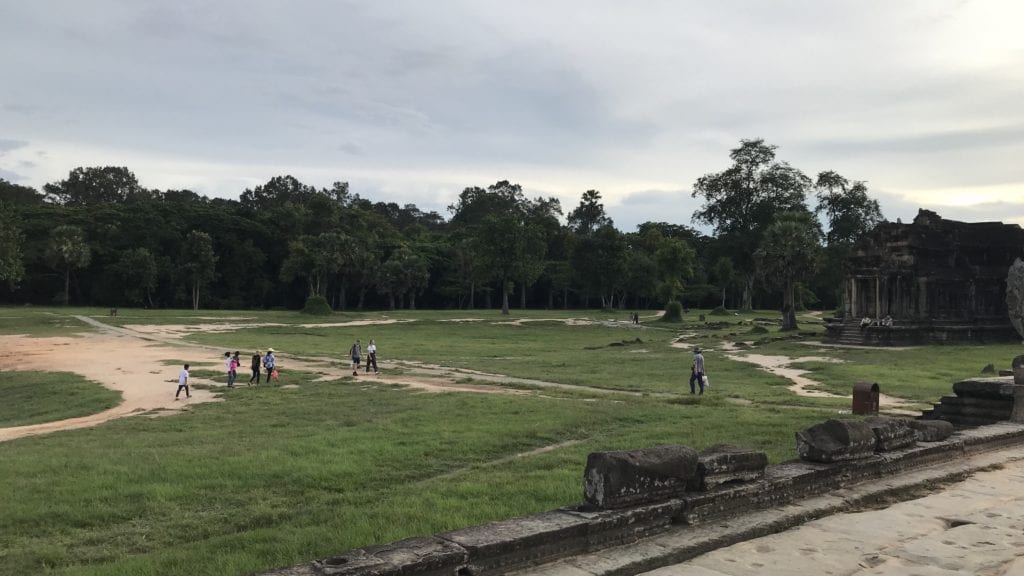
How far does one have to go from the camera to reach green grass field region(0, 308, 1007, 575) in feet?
22.2

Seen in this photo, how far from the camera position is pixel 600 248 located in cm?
7794

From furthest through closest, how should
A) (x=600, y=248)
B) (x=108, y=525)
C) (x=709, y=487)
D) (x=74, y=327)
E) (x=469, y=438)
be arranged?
1. (x=600, y=248)
2. (x=74, y=327)
3. (x=469, y=438)
4. (x=108, y=525)
5. (x=709, y=487)

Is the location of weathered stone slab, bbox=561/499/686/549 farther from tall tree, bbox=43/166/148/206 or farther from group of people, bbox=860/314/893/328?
tall tree, bbox=43/166/148/206

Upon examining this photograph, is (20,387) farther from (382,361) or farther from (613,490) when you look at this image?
(613,490)

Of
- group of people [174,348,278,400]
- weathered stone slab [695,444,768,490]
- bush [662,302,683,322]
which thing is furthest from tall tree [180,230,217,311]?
weathered stone slab [695,444,768,490]

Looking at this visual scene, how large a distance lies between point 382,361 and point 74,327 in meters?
26.0

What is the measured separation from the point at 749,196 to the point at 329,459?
58.7 meters

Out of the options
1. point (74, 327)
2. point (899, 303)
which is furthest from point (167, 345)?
point (899, 303)

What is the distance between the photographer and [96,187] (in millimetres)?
97062

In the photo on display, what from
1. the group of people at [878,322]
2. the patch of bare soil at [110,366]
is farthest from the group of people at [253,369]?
the group of people at [878,322]

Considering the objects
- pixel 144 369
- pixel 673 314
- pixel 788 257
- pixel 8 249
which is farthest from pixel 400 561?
pixel 673 314

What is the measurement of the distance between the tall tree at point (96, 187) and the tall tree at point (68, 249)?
112 feet

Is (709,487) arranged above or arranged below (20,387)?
above

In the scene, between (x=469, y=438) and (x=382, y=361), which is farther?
(x=382, y=361)
